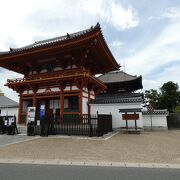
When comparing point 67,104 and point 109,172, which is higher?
point 67,104

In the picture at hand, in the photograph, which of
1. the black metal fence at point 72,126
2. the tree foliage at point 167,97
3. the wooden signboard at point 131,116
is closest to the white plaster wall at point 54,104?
the black metal fence at point 72,126

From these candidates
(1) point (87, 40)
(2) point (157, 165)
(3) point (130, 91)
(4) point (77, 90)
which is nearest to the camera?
(2) point (157, 165)

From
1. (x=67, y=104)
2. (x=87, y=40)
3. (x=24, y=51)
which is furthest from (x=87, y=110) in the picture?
(x=24, y=51)

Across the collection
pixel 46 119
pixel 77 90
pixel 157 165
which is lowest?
pixel 157 165

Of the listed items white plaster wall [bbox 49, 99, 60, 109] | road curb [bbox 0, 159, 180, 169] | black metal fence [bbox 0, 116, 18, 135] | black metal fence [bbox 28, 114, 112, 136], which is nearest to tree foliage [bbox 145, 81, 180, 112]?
white plaster wall [bbox 49, 99, 60, 109]

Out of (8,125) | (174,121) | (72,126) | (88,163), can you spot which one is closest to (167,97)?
(174,121)

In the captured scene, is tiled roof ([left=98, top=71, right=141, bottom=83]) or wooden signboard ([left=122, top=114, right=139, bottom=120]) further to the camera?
tiled roof ([left=98, top=71, right=141, bottom=83])

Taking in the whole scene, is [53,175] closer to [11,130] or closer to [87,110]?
[11,130]

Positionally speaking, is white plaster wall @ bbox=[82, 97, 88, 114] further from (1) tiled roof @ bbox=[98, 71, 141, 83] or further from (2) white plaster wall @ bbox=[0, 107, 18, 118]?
(2) white plaster wall @ bbox=[0, 107, 18, 118]

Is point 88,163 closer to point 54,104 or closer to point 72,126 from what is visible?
point 72,126

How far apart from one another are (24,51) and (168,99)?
2669 cm

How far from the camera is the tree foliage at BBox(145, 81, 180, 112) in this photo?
31969 mm

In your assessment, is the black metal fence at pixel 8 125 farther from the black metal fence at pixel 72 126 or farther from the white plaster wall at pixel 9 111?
the white plaster wall at pixel 9 111

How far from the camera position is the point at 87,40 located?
46.2 ft
